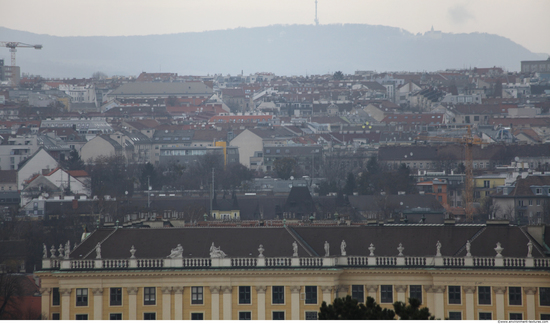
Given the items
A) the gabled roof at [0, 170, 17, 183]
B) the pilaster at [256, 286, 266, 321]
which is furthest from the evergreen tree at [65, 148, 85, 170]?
the pilaster at [256, 286, 266, 321]

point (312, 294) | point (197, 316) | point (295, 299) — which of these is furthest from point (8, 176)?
point (312, 294)

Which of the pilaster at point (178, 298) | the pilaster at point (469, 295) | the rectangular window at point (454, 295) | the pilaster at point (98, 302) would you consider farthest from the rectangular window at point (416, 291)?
the pilaster at point (98, 302)

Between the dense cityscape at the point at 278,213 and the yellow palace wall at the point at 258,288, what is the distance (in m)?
0.04

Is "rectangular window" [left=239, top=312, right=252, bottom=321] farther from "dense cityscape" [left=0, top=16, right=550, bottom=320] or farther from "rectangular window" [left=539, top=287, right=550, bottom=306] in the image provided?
"rectangular window" [left=539, top=287, right=550, bottom=306]

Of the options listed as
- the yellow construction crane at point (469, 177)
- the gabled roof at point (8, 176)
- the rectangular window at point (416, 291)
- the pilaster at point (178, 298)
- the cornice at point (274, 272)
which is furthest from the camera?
the gabled roof at point (8, 176)

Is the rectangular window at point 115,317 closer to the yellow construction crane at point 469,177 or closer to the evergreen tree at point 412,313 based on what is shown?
the evergreen tree at point 412,313

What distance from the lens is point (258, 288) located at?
41.2 metres

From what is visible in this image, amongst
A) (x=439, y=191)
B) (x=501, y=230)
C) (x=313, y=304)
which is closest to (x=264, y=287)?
(x=313, y=304)

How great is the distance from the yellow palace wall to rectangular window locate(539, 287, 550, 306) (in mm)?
686

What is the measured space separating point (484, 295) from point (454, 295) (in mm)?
926

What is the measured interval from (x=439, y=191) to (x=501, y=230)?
6605cm

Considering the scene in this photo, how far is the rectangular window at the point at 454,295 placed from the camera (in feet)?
133

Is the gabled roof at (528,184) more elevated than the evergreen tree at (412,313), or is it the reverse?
the gabled roof at (528,184)

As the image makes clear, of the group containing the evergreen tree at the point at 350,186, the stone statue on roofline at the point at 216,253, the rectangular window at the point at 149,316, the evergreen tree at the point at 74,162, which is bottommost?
the rectangular window at the point at 149,316
